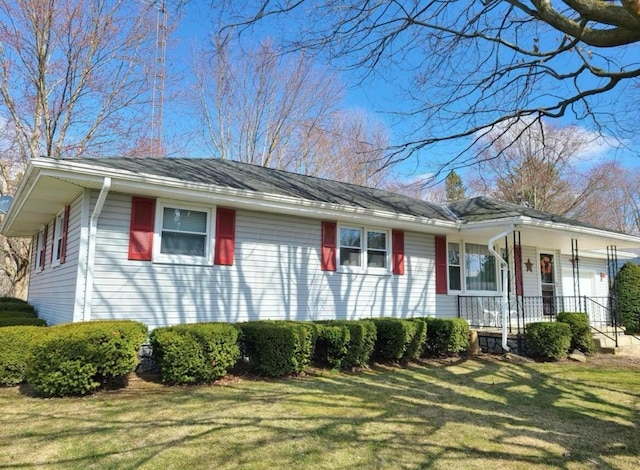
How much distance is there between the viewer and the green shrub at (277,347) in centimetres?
696

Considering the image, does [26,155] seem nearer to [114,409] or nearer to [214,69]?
[214,69]

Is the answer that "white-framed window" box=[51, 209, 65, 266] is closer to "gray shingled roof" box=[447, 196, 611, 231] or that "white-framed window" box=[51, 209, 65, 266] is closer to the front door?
"gray shingled roof" box=[447, 196, 611, 231]

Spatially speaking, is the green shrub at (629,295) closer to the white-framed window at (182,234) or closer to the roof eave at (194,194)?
the roof eave at (194,194)

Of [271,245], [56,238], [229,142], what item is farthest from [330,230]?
[229,142]

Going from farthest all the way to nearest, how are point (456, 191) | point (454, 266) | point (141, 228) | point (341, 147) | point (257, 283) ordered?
point (456, 191) < point (341, 147) < point (454, 266) < point (257, 283) < point (141, 228)

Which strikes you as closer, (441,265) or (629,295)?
(441,265)

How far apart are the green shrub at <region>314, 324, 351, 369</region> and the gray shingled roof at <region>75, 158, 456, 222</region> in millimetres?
2840

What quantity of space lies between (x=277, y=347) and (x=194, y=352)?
4.25 feet

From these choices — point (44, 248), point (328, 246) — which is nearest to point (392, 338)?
point (328, 246)

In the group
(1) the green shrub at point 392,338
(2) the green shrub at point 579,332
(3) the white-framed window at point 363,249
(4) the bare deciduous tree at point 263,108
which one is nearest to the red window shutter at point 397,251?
(3) the white-framed window at point 363,249

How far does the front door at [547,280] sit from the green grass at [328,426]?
8274 mm

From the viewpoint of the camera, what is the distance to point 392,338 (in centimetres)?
856

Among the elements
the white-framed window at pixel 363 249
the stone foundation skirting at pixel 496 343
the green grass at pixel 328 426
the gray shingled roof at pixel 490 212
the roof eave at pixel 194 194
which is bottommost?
the green grass at pixel 328 426

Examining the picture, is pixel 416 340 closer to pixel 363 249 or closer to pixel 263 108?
pixel 363 249
